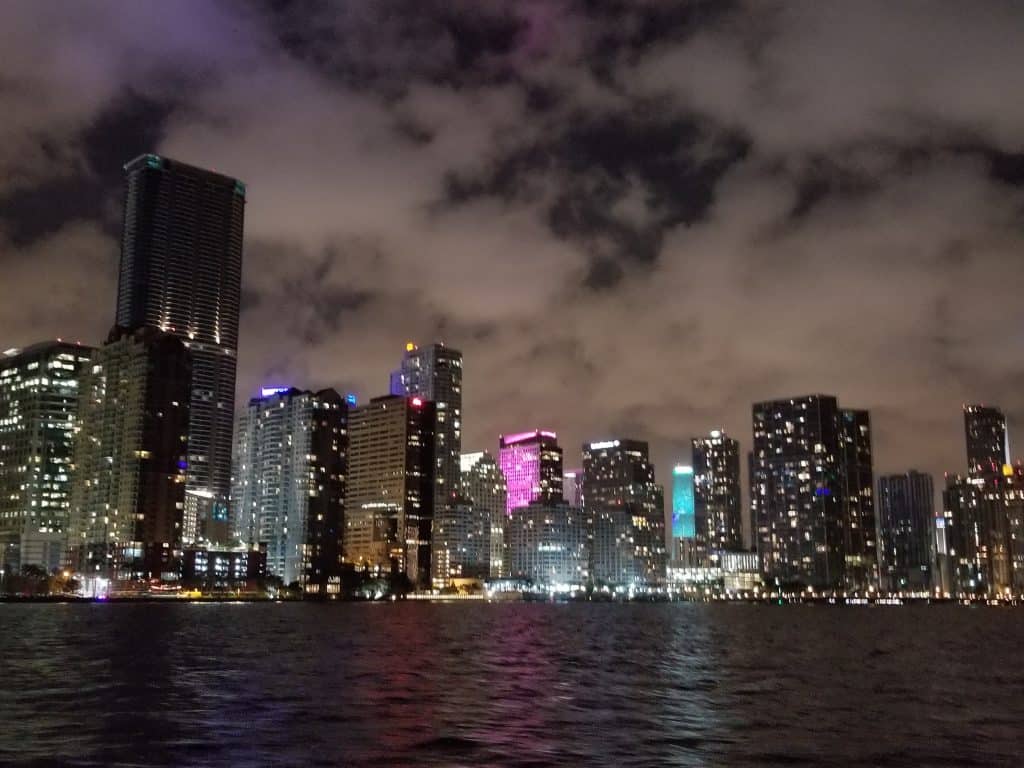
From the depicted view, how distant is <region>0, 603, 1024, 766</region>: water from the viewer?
35.2m

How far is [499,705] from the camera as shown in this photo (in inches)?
1881

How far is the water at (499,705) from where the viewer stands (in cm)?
3522

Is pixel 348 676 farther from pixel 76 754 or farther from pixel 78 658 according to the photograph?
pixel 76 754

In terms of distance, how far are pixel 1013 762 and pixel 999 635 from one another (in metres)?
100

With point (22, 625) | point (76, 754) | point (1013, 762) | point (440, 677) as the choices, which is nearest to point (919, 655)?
point (440, 677)

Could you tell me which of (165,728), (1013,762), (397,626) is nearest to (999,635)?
(397,626)

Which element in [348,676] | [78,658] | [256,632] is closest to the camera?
[348,676]

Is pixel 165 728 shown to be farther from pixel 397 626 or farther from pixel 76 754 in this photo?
pixel 397 626

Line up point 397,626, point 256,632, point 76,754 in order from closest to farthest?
point 76,754 → point 256,632 → point 397,626

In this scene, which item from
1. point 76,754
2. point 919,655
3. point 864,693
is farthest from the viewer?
point 919,655

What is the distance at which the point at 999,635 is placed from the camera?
124 metres

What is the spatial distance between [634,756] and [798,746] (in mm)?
6641

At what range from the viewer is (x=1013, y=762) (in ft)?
114

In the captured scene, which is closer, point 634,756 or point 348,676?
point 634,756
